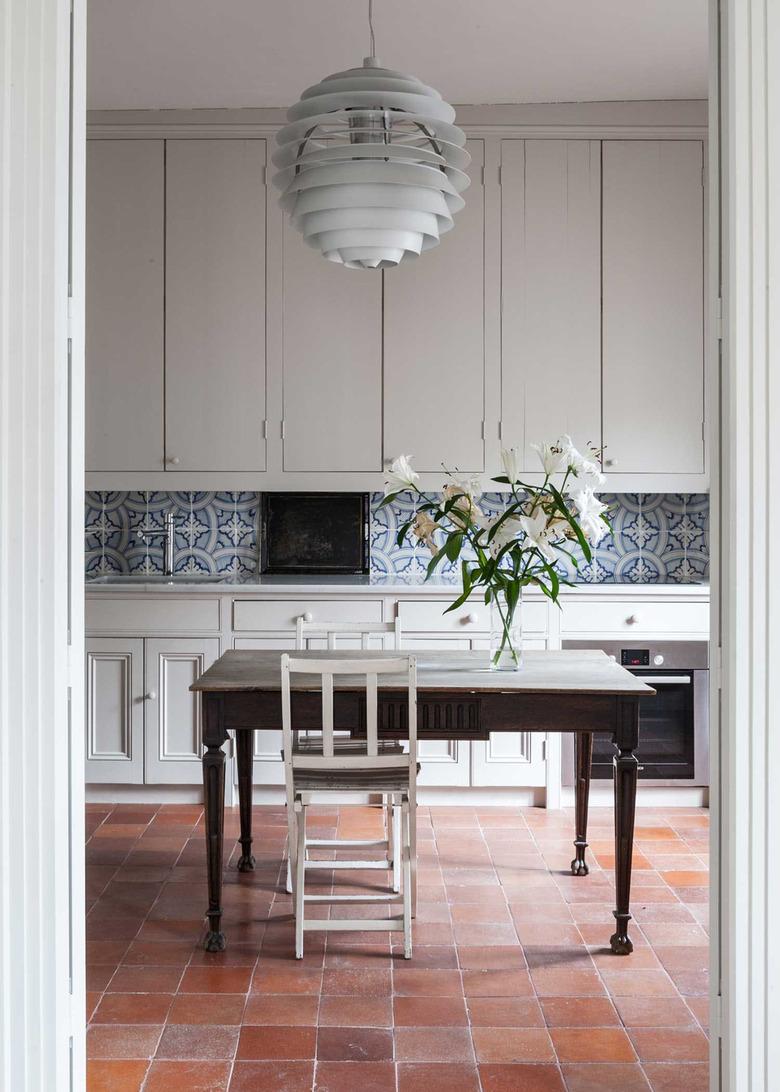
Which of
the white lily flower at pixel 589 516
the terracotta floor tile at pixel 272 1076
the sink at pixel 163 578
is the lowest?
the terracotta floor tile at pixel 272 1076

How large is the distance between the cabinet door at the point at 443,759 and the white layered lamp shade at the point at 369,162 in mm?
2187

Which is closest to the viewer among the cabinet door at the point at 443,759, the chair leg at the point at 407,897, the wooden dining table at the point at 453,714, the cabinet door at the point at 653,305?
the chair leg at the point at 407,897

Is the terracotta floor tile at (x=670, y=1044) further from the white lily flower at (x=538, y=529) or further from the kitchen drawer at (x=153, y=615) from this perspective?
the kitchen drawer at (x=153, y=615)

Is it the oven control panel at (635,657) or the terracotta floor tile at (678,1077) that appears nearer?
the terracotta floor tile at (678,1077)

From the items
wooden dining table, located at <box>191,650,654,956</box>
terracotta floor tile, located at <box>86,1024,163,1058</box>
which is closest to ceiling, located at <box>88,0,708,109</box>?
wooden dining table, located at <box>191,650,654,956</box>

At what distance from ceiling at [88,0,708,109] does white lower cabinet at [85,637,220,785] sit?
2.49m

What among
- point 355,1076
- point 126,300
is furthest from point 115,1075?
point 126,300

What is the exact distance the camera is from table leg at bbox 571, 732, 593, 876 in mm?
3844

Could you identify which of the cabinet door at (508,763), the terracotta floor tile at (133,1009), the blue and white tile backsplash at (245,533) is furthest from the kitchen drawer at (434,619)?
the terracotta floor tile at (133,1009)

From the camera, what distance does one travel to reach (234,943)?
3.27 metres

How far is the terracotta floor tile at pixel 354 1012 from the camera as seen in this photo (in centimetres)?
274

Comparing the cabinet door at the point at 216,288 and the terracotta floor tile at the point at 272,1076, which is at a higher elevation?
the cabinet door at the point at 216,288

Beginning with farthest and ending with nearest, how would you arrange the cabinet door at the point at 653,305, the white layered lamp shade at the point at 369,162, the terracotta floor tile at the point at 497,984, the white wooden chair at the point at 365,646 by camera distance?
the cabinet door at the point at 653,305 → the white wooden chair at the point at 365,646 → the terracotta floor tile at the point at 497,984 → the white layered lamp shade at the point at 369,162
